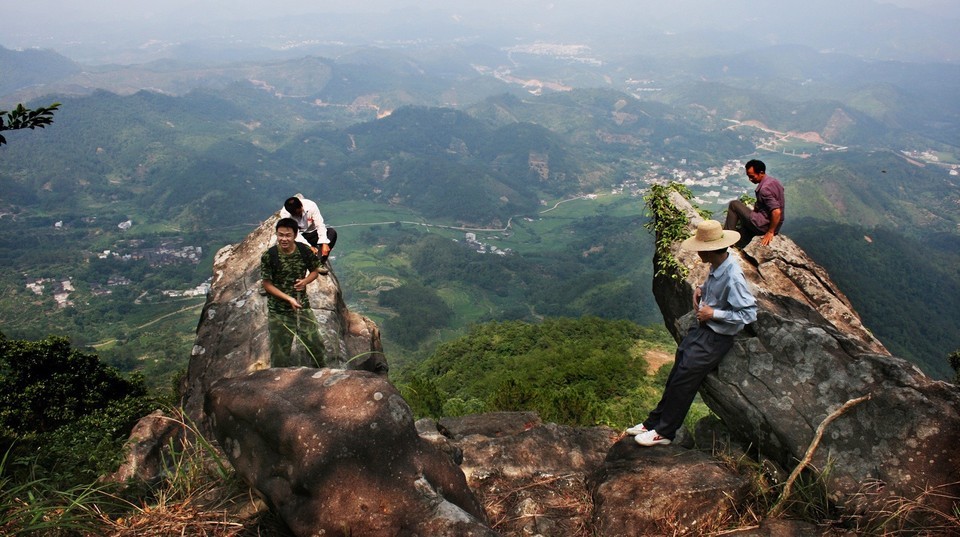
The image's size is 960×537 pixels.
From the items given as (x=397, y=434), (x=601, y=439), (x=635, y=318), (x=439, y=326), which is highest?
(x=397, y=434)

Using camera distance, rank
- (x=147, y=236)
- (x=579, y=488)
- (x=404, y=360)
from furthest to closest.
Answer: (x=147, y=236)
(x=404, y=360)
(x=579, y=488)

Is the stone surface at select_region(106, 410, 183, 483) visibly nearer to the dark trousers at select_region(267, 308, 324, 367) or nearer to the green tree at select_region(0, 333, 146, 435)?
the dark trousers at select_region(267, 308, 324, 367)

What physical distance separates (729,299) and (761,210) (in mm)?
5400

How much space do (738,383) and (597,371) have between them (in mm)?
23250

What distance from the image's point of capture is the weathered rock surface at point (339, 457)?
161 inches

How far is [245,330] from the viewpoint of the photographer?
10031mm

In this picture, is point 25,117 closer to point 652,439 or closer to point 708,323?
point 708,323

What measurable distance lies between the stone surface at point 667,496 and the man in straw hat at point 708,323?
53 centimetres

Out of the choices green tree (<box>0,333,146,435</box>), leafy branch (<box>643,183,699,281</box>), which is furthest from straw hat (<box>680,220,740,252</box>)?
green tree (<box>0,333,146,435</box>)

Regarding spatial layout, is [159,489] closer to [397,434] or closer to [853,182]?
[397,434]

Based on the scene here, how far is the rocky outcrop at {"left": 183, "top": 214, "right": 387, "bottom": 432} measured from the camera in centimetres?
941

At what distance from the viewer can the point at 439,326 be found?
107188 mm

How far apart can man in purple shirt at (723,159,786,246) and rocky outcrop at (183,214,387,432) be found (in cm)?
809

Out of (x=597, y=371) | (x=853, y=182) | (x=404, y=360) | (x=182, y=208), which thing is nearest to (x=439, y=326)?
(x=404, y=360)
